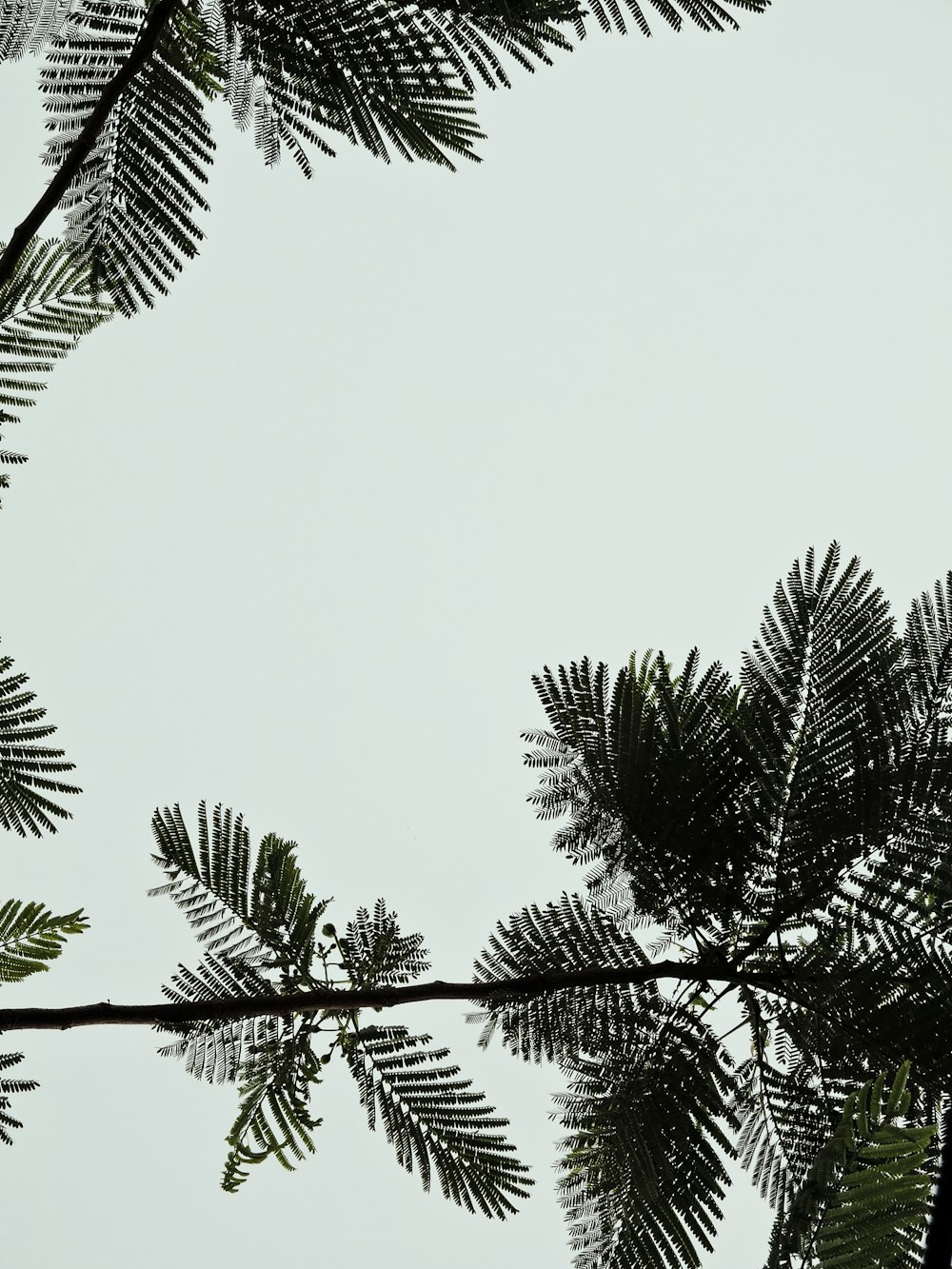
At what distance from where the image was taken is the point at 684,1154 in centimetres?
153

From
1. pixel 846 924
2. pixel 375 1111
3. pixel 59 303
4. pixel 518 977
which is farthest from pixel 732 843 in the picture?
pixel 59 303

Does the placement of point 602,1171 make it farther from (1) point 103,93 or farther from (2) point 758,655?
Answer: (1) point 103,93

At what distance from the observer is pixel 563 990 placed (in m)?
1.63

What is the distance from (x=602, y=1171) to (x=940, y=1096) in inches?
20.2

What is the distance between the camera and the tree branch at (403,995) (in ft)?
4.93

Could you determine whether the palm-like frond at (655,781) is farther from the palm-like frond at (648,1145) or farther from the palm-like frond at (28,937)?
the palm-like frond at (28,937)

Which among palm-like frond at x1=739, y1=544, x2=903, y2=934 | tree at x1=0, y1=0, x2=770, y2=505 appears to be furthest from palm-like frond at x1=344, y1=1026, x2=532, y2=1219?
tree at x1=0, y1=0, x2=770, y2=505

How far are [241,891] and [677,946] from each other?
755 mm

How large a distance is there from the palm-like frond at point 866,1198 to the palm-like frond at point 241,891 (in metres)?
0.86

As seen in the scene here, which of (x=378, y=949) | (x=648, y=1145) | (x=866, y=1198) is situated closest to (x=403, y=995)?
(x=378, y=949)

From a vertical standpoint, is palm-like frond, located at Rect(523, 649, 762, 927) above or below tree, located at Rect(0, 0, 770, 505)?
below

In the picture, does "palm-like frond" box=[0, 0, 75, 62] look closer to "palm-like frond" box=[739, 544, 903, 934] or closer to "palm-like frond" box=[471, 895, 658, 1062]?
"palm-like frond" box=[739, 544, 903, 934]

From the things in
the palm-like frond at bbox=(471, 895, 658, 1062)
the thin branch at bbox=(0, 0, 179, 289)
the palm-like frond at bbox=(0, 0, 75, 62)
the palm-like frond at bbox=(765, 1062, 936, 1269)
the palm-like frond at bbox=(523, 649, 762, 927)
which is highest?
the palm-like frond at bbox=(0, 0, 75, 62)

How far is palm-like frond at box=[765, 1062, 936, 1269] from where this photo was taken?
3.10 ft
